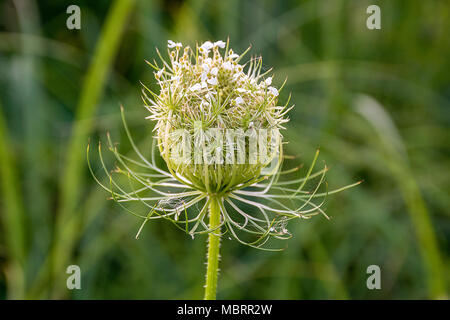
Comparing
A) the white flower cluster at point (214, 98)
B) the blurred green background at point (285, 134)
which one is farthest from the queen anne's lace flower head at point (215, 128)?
the blurred green background at point (285, 134)

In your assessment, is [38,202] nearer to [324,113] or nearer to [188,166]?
[188,166]

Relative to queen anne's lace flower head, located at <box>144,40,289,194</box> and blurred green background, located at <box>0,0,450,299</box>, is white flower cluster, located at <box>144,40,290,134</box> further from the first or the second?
blurred green background, located at <box>0,0,450,299</box>

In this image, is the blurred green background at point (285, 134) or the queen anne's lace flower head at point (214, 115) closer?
the queen anne's lace flower head at point (214, 115)

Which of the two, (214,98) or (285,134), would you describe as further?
(285,134)

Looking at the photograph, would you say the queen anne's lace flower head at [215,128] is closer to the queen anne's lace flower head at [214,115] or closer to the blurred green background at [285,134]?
the queen anne's lace flower head at [214,115]

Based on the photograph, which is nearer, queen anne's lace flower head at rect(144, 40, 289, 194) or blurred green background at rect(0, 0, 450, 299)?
queen anne's lace flower head at rect(144, 40, 289, 194)

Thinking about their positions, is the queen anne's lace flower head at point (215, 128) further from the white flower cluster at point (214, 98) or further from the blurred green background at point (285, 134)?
the blurred green background at point (285, 134)

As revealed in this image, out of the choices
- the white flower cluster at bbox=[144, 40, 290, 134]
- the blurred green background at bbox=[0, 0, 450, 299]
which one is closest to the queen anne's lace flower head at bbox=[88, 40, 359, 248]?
the white flower cluster at bbox=[144, 40, 290, 134]

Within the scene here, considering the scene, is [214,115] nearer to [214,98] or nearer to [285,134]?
[214,98]

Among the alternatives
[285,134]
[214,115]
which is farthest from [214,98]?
[285,134]
